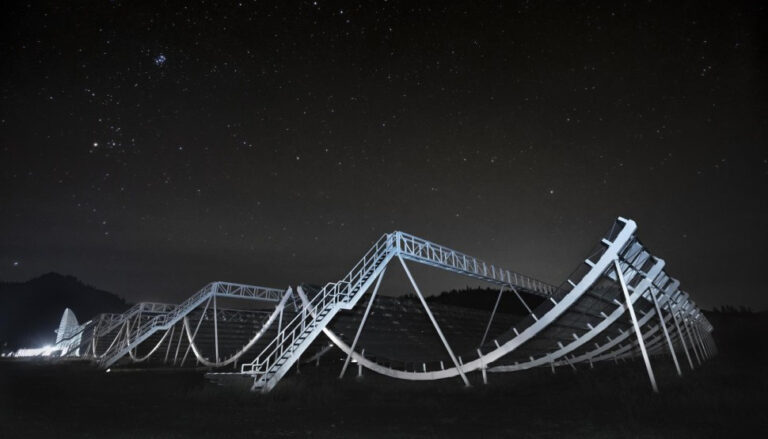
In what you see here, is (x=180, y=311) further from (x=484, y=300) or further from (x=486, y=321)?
(x=484, y=300)

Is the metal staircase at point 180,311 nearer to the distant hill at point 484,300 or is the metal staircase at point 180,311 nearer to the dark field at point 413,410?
the dark field at point 413,410

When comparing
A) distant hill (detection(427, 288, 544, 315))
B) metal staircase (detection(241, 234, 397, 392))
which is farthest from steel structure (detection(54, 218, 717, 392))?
distant hill (detection(427, 288, 544, 315))

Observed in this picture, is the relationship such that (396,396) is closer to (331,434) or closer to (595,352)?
(331,434)

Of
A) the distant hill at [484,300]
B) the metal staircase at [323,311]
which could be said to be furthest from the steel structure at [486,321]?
the distant hill at [484,300]

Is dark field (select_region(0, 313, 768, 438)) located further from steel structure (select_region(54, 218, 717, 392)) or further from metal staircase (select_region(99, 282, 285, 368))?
metal staircase (select_region(99, 282, 285, 368))

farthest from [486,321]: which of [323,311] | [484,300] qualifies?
[484,300]

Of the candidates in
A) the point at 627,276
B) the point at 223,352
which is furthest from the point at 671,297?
the point at 223,352

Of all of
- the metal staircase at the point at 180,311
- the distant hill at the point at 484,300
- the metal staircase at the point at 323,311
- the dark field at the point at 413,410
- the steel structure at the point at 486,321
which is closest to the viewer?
the dark field at the point at 413,410
